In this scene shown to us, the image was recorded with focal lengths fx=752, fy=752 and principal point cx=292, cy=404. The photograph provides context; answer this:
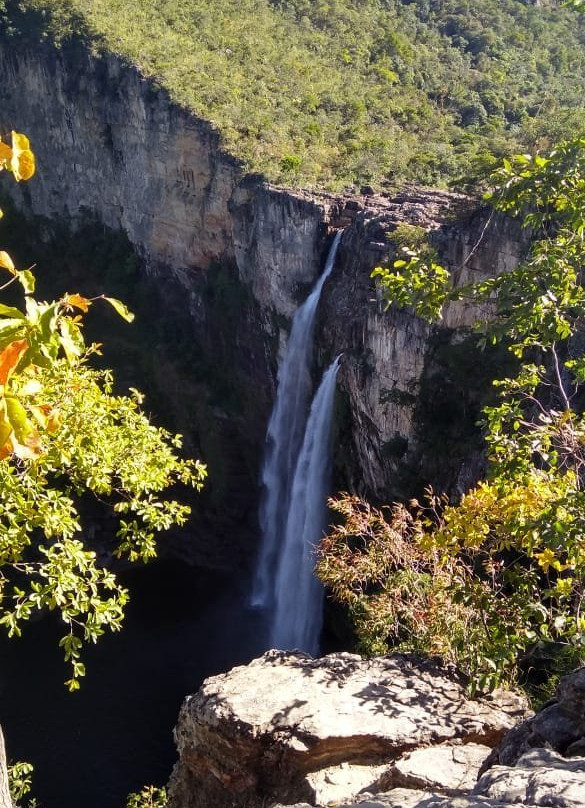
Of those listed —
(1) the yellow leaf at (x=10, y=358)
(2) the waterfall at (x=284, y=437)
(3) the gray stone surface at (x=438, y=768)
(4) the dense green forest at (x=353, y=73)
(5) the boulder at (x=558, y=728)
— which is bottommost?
(3) the gray stone surface at (x=438, y=768)

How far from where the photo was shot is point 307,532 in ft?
62.8

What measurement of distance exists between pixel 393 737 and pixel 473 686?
826mm

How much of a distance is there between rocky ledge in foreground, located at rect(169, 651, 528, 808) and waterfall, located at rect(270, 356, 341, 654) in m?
11.2

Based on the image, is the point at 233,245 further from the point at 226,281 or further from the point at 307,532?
the point at 307,532

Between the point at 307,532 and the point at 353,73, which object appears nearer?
the point at 307,532

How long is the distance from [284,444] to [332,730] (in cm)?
1467

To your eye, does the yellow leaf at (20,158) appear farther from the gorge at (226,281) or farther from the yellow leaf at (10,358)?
the gorge at (226,281)

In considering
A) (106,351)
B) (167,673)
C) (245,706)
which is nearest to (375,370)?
(167,673)

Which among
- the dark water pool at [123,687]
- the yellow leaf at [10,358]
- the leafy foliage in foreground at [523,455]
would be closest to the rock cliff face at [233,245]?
the dark water pool at [123,687]

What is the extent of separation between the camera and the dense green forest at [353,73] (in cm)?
2275

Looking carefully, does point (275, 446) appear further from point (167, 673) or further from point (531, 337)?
point (531, 337)

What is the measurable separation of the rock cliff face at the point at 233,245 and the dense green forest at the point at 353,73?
3.83ft

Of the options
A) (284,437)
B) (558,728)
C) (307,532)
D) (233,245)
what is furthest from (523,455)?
(233,245)

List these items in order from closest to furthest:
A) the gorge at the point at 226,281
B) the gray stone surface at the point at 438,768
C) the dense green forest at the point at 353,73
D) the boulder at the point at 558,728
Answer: the boulder at the point at 558,728 → the gray stone surface at the point at 438,768 → the gorge at the point at 226,281 → the dense green forest at the point at 353,73
